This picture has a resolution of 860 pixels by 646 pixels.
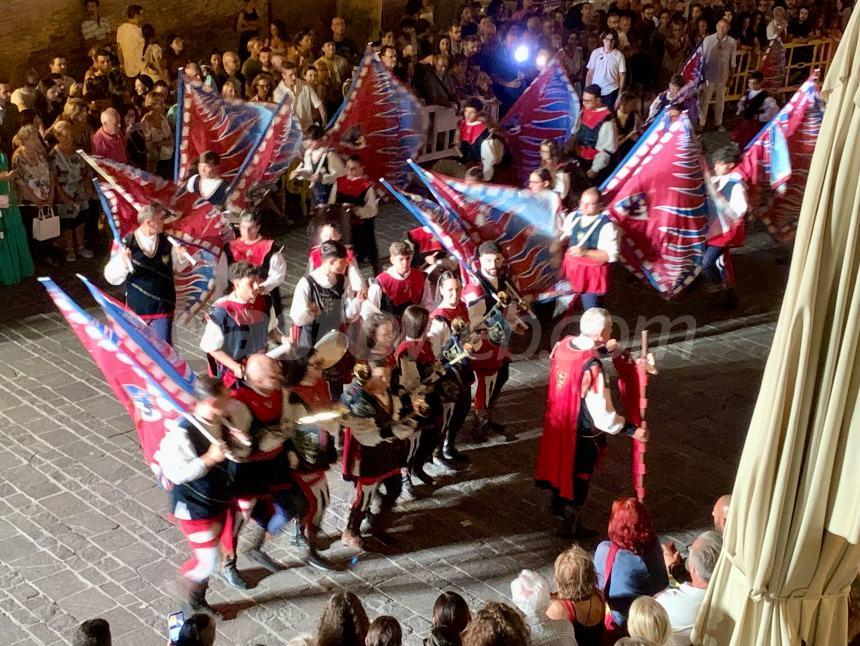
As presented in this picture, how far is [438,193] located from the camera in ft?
32.3

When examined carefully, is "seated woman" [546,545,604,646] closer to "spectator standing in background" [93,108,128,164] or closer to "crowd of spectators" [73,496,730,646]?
"crowd of spectators" [73,496,730,646]

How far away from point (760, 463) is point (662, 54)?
55.0 feet

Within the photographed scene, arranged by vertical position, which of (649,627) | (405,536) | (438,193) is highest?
(438,193)

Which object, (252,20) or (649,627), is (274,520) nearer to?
(649,627)

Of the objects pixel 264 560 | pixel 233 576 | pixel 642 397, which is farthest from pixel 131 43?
pixel 642 397

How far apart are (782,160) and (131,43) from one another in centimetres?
877

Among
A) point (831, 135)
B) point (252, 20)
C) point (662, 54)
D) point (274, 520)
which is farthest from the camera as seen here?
point (662, 54)

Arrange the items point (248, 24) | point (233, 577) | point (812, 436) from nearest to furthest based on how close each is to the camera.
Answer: point (812, 436), point (233, 577), point (248, 24)

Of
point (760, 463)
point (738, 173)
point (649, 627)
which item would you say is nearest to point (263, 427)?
point (649, 627)

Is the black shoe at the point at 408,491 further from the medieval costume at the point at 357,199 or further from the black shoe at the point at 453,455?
the medieval costume at the point at 357,199

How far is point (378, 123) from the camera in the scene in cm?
1197

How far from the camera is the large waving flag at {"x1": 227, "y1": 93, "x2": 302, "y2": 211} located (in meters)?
10.8

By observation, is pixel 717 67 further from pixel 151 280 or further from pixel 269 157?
pixel 151 280

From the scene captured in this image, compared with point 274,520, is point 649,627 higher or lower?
higher
